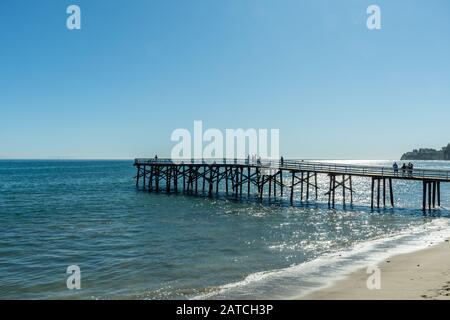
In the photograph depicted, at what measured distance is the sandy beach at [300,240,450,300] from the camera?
10375mm

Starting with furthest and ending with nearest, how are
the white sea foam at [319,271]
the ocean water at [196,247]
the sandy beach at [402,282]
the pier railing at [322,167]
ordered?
the pier railing at [322,167], the ocean water at [196,247], the white sea foam at [319,271], the sandy beach at [402,282]

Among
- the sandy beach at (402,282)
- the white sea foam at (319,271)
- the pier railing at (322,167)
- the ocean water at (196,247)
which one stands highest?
the pier railing at (322,167)

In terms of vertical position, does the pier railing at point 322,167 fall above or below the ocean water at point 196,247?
above

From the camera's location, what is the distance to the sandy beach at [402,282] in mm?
10375

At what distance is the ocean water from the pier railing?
317 centimetres

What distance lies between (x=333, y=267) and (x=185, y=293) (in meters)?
5.84

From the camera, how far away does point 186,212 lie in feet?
104

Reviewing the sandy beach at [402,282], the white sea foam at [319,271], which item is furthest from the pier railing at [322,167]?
the sandy beach at [402,282]

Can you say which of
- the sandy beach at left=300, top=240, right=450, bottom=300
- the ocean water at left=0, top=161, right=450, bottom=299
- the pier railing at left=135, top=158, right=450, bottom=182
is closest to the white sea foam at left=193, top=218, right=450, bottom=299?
the ocean water at left=0, top=161, right=450, bottom=299

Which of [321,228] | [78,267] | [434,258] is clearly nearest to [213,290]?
[78,267]

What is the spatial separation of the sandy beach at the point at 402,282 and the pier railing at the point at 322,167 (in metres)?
18.3

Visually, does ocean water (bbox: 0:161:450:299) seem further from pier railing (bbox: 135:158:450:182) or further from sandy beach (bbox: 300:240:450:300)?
Answer: pier railing (bbox: 135:158:450:182)

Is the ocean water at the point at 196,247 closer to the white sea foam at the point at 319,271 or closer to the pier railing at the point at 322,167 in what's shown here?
the white sea foam at the point at 319,271
